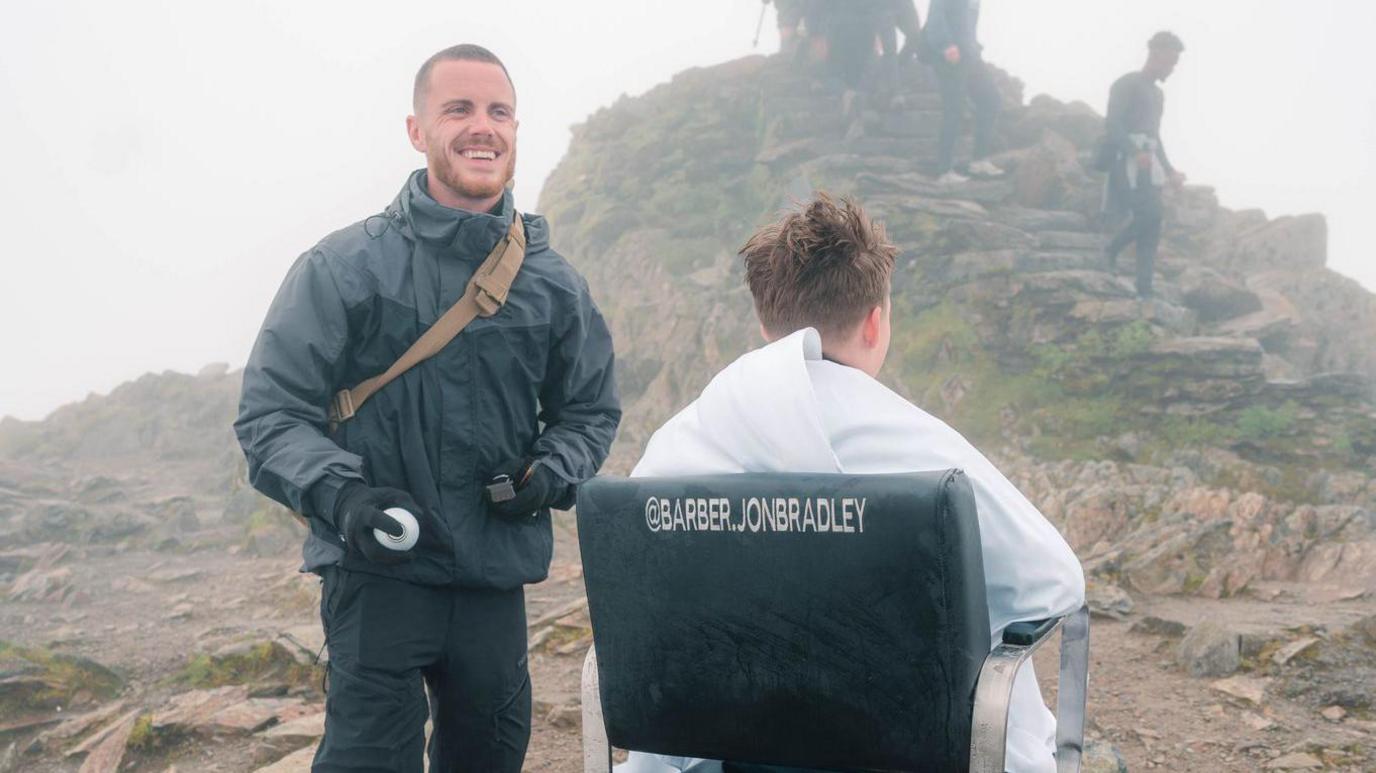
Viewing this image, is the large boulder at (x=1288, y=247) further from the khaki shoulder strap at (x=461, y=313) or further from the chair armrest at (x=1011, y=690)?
the chair armrest at (x=1011, y=690)

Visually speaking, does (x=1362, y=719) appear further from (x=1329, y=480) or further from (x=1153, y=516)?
(x=1329, y=480)

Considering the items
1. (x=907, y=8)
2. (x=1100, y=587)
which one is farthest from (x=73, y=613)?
(x=907, y=8)

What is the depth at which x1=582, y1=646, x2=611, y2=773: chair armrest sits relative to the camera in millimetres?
Result: 2541

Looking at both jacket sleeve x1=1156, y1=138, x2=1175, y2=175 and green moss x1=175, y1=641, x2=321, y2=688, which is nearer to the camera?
green moss x1=175, y1=641, x2=321, y2=688

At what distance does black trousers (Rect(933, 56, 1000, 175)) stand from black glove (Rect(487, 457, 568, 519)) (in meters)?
20.2

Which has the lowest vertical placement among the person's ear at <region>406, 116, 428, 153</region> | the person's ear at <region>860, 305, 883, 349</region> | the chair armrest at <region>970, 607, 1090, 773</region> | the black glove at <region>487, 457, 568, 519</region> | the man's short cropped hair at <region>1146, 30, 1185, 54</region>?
the chair armrest at <region>970, 607, 1090, 773</region>

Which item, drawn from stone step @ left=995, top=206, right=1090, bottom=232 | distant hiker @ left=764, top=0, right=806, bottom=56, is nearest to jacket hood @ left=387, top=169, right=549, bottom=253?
stone step @ left=995, top=206, right=1090, bottom=232

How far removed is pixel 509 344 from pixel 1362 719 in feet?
17.0

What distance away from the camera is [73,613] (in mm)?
12320

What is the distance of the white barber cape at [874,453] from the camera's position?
7.71ft

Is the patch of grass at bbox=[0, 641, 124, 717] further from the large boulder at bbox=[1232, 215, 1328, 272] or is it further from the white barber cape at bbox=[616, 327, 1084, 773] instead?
the large boulder at bbox=[1232, 215, 1328, 272]

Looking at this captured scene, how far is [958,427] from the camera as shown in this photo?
16.6 metres

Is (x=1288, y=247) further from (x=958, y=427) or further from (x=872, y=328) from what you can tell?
(x=872, y=328)

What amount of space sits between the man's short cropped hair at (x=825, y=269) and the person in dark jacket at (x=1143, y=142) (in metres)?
17.8
